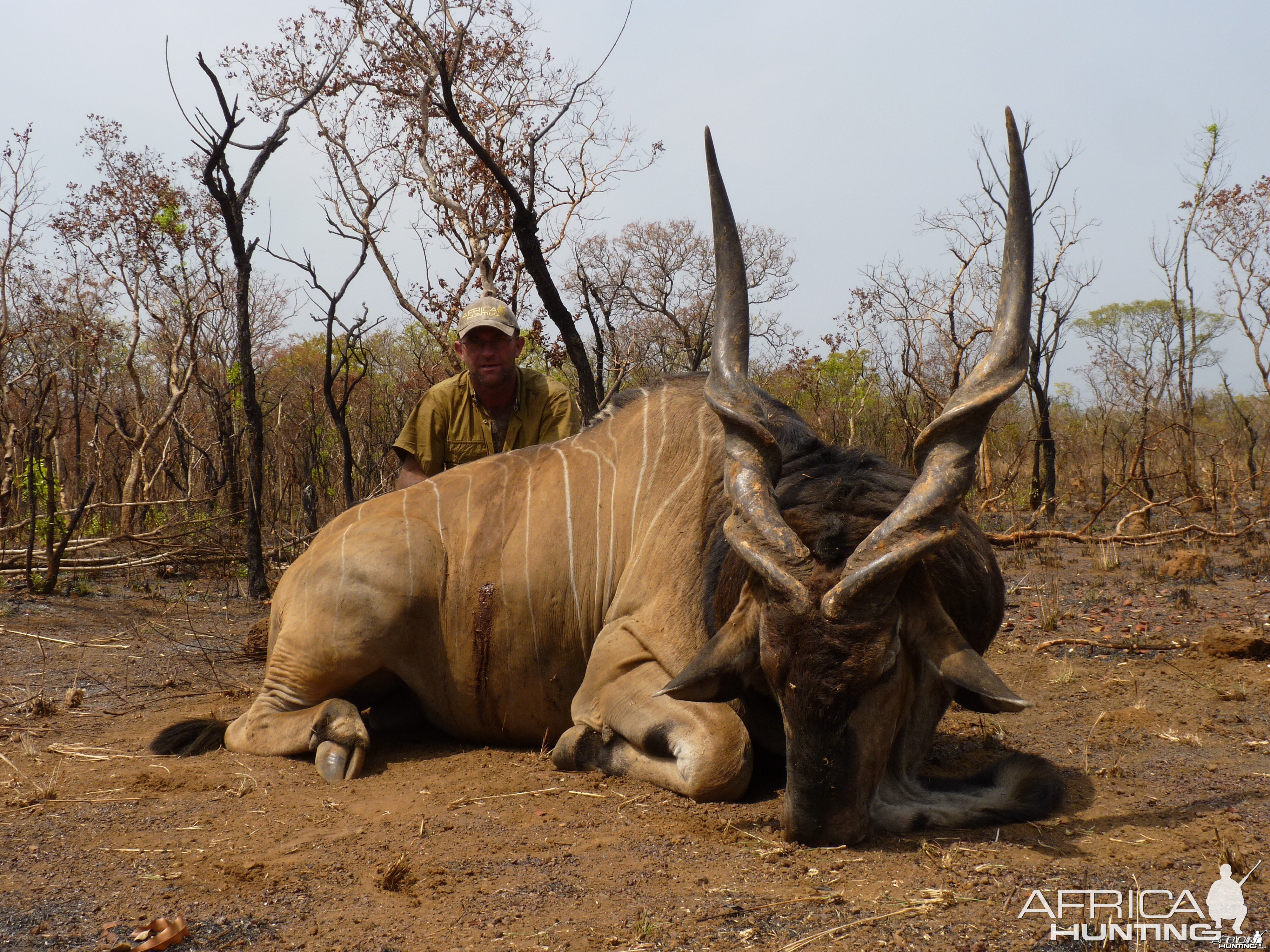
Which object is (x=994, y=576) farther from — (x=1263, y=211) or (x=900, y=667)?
(x=1263, y=211)

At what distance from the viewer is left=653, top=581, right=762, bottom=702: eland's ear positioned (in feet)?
9.25

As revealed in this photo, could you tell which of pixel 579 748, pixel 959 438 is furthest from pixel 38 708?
pixel 959 438

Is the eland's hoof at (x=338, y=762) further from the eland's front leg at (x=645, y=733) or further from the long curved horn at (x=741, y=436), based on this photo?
the long curved horn at (x=741, y=436)

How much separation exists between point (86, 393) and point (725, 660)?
11.2m

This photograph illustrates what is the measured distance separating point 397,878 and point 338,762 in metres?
1.23

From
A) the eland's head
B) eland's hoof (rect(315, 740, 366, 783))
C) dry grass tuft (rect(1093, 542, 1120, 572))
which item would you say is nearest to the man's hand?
eland's hoof (rect(315, 740, 366, 783))

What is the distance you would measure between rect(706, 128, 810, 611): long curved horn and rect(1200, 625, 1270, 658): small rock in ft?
9.90

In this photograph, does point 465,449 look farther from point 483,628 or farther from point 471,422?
point 483,628

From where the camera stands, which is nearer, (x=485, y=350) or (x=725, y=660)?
(x=725, y=660)

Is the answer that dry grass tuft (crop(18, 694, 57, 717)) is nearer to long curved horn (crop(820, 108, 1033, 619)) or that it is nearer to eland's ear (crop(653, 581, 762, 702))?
eland's ear (crop(653, 581, 762, 702))

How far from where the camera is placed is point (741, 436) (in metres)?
3.03

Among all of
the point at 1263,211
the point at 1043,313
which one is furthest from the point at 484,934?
the point at 1263,211

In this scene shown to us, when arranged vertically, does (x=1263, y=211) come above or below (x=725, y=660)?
above

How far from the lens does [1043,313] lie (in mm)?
14727
